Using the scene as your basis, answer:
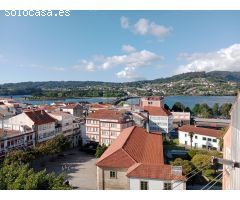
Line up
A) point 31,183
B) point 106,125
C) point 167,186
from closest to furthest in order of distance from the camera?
point 31,183
point 167,186
point 106,125

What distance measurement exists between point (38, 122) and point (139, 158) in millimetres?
13326

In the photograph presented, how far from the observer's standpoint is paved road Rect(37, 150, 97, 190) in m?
17.6

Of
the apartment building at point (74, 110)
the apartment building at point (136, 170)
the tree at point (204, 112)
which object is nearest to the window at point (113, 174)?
the apartment building at point (136, 170)

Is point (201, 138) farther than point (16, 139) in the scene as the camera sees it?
Yes

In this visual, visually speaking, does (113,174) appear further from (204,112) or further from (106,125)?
(204,112)

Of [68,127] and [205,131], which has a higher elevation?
[68,127]

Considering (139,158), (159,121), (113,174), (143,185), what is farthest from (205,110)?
(143,185)

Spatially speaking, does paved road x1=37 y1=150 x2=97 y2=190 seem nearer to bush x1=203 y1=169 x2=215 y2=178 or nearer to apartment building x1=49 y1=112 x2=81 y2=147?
apartment building x1=49 y1=112 x2=81 y2=147

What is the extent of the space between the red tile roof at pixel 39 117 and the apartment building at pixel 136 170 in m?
10.9

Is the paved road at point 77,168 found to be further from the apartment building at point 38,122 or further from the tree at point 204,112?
the tree at point 204,112

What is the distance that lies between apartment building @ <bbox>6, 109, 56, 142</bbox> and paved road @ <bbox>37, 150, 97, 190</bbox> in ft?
6.73

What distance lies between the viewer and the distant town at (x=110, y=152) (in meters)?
11.3

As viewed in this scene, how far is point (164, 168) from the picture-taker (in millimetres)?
11500

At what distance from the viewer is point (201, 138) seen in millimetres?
27719
